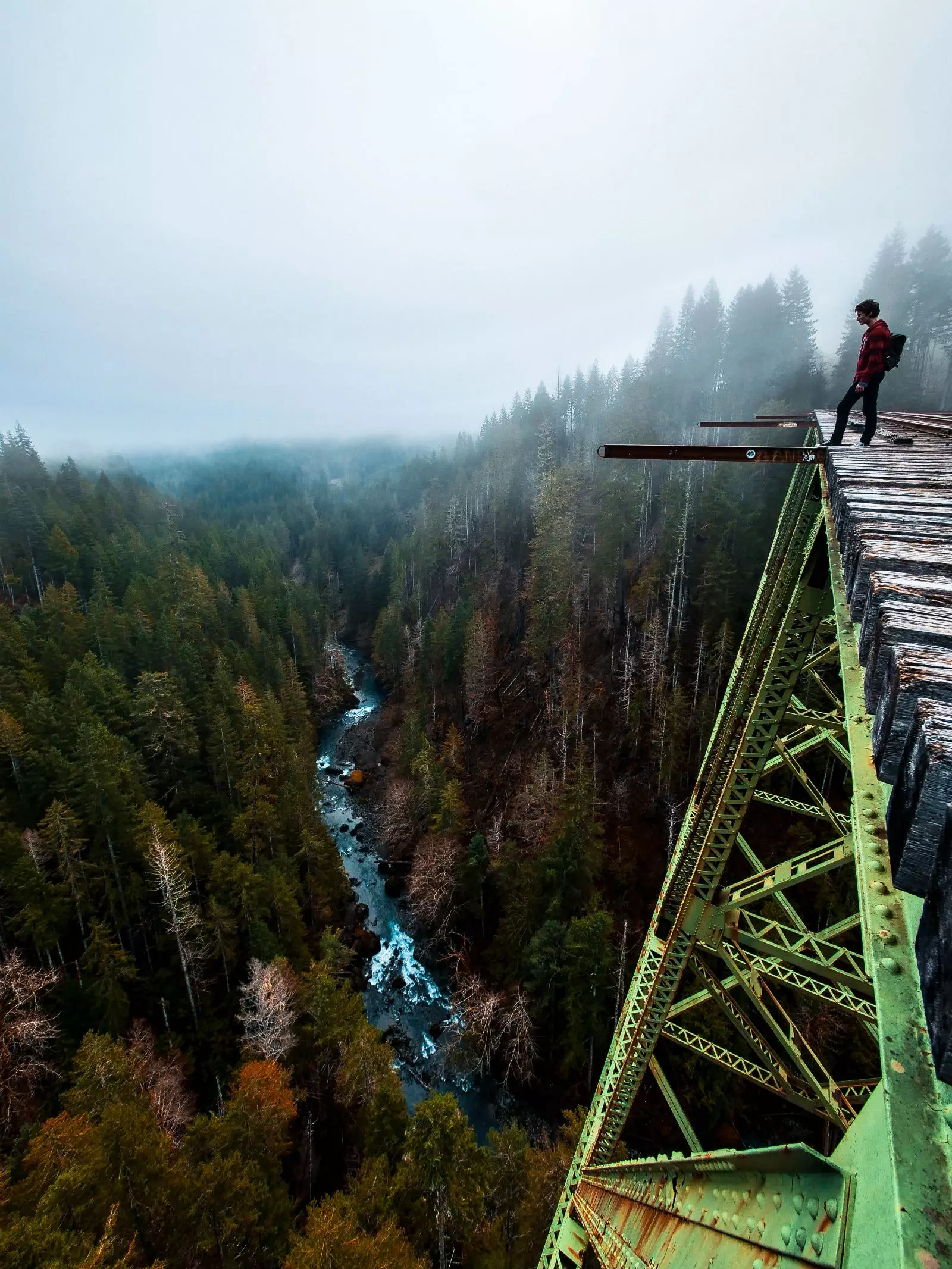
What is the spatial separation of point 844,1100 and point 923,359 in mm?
64999

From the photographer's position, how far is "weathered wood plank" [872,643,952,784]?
92cm

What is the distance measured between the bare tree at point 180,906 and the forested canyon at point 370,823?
0.16 meters

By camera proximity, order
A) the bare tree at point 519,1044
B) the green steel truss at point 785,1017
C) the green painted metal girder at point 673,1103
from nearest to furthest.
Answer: the green steel truss at point 785,1017 → the green painted metal girder at point 673,1103 → the bare tree at point 519,1044

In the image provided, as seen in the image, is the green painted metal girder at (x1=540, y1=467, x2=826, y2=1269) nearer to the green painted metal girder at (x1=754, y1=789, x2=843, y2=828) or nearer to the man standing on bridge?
the green painted metal girder at (x1=754, y1=789, x2=843, y2=828)

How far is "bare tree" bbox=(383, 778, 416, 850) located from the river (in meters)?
1.33

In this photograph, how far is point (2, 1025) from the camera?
52.0ft

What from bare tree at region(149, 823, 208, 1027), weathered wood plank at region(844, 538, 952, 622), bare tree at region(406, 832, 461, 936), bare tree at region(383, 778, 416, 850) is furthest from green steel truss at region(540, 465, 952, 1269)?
bare tree at region(383, 778, 416, 850)

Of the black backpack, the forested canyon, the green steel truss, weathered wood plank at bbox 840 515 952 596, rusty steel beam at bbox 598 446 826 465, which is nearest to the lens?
the green steel truss

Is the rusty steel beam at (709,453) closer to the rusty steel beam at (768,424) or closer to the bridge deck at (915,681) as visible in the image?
the rusty steel beam at (768,424)

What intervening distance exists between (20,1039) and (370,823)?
22.2m

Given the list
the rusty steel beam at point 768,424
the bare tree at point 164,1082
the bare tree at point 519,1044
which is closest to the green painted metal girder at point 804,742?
the rusty steel beam at point 768,424

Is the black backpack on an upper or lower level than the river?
upper

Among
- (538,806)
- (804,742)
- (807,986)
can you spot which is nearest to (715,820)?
(804,742)

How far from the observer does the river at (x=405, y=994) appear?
21.2 metres
